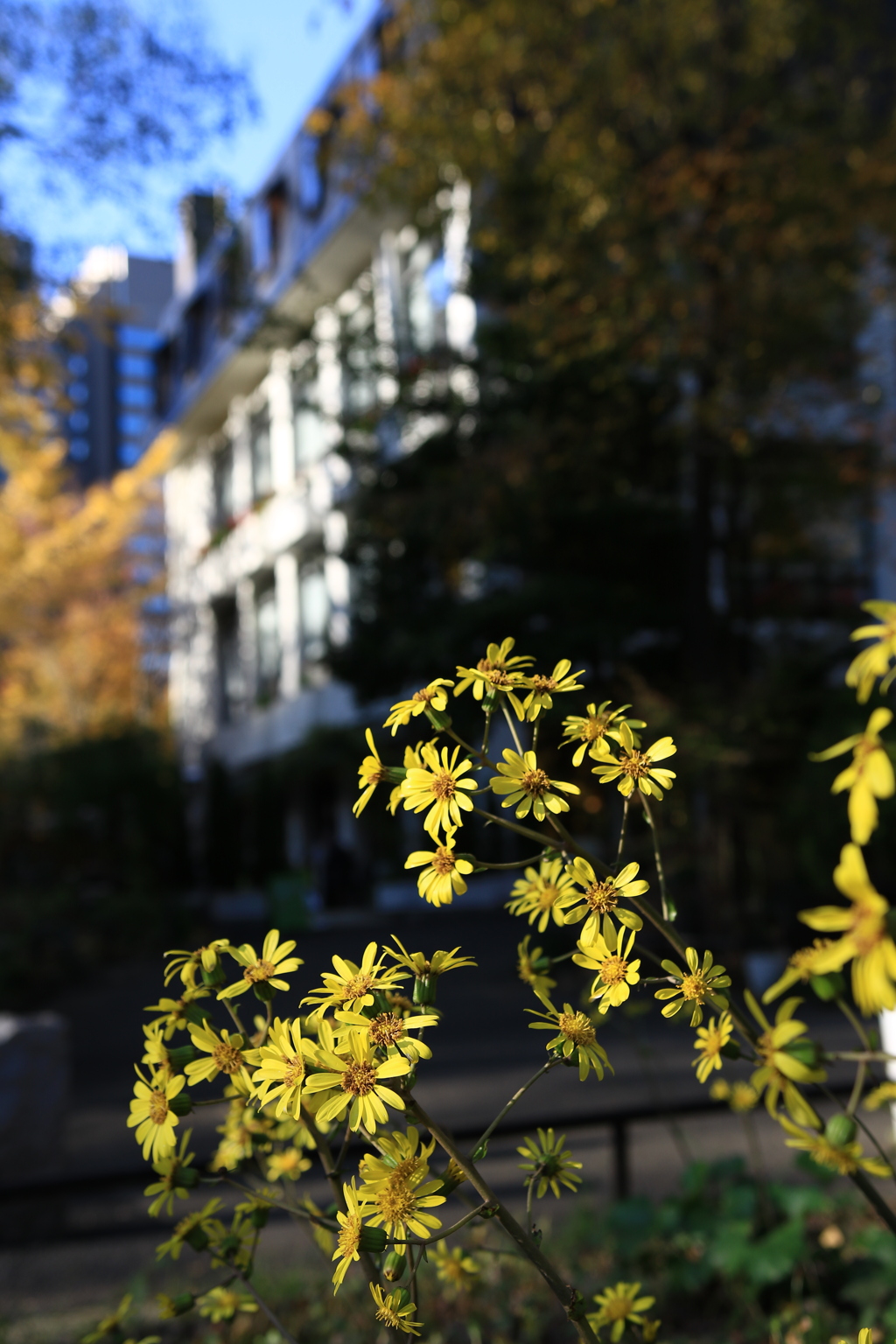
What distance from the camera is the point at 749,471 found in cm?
1117

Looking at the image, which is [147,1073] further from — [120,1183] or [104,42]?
[104,42]

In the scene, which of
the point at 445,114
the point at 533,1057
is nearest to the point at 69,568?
the point at 445,114

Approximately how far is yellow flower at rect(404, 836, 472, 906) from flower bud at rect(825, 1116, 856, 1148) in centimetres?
40

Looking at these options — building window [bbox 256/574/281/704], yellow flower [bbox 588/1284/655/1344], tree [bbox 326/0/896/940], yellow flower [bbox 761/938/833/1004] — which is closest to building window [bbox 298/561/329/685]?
building window [bbox 256/574/281/704]

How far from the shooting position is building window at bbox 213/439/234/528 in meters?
A: 28.7

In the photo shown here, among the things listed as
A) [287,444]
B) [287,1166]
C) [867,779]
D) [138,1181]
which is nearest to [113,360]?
[287,444]

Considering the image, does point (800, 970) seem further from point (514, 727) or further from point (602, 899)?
point (514, 727)

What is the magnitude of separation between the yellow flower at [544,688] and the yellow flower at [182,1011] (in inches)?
19.6

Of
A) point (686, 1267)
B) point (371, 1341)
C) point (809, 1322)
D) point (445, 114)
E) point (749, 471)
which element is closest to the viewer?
point (809, 1322)

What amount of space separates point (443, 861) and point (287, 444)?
78.5 feet

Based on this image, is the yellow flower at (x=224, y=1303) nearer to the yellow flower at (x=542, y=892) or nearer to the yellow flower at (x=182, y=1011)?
the yellow flower at (x=182, y=1011)

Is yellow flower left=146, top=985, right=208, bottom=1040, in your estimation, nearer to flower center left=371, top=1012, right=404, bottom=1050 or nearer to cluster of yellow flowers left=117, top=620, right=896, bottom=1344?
cluster of yellow flowers left=117, top=620, right=896, bottom=1344

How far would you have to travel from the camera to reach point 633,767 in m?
1.24

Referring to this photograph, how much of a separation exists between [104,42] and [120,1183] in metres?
8.33
